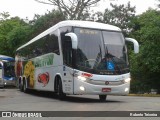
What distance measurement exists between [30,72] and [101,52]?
1037cm

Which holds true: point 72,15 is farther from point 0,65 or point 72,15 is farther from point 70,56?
point 70,56

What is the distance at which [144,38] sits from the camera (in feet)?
122

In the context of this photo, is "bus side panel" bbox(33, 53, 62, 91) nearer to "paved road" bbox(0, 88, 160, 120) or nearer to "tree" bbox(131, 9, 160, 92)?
"paved road" bbox(0, 88, 160, 120)

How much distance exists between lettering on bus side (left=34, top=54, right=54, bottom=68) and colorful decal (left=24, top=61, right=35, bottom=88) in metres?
1.24

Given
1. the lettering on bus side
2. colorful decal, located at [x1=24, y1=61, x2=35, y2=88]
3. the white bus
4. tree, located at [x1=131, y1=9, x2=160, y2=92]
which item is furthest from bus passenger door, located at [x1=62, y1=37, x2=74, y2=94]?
tree, located at [x1=131, y1=9, x2=160, y2=92]

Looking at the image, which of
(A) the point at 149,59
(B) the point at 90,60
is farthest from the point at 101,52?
(A) the point at 149,59

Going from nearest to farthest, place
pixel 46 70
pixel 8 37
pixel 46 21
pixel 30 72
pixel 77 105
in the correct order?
pixel 77 105, pixel 46 70, pixel 30 72, pixel 46 21, pixel 8 37

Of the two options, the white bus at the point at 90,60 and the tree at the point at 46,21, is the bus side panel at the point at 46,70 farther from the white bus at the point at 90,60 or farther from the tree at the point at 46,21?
the tree at the point at 46,21

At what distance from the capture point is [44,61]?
74.1ft

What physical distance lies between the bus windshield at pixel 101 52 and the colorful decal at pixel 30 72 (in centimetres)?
876

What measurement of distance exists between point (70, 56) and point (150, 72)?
69.4 ft

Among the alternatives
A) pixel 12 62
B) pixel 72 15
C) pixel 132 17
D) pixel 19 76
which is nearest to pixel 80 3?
pixel 72 15

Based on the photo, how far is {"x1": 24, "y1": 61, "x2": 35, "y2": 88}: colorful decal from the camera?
26.2 meters

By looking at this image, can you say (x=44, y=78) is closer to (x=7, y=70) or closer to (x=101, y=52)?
(x=101, y=52)
